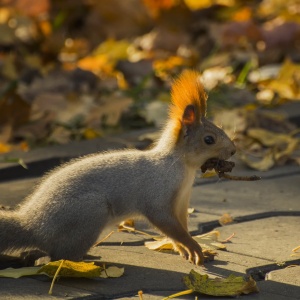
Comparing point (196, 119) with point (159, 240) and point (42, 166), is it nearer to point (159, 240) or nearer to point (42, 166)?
point (159, 240)

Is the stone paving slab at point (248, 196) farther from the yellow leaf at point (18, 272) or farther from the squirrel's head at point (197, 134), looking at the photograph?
the yellow leaf at point (18, 272)

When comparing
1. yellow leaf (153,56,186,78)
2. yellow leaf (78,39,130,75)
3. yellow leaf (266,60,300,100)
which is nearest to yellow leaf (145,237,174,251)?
yellow leaf (266,60,300,100)

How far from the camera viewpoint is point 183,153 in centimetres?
441

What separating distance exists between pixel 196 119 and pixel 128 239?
0.68 m

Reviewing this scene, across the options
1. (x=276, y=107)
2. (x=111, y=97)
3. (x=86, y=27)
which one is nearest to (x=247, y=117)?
(x=276, y=107)

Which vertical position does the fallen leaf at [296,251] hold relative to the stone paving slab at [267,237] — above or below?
below

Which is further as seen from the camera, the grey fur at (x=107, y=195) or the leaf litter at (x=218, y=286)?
the grey fur at (x=107, y=195)

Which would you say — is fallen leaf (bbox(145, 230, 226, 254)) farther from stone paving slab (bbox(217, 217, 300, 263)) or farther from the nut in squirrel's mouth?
the nut in squirrel's mouth

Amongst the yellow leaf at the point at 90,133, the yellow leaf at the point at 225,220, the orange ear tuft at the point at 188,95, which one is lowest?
the yellow leaf at the point at 225,220

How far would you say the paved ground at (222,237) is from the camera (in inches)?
146

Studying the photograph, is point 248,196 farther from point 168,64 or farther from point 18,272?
point 168,64

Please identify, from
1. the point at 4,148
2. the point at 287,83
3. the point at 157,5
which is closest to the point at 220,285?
the point at 4,148

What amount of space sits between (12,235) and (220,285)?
953mm

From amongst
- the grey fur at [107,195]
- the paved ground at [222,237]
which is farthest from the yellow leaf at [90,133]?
the grey fur at [107,195]
